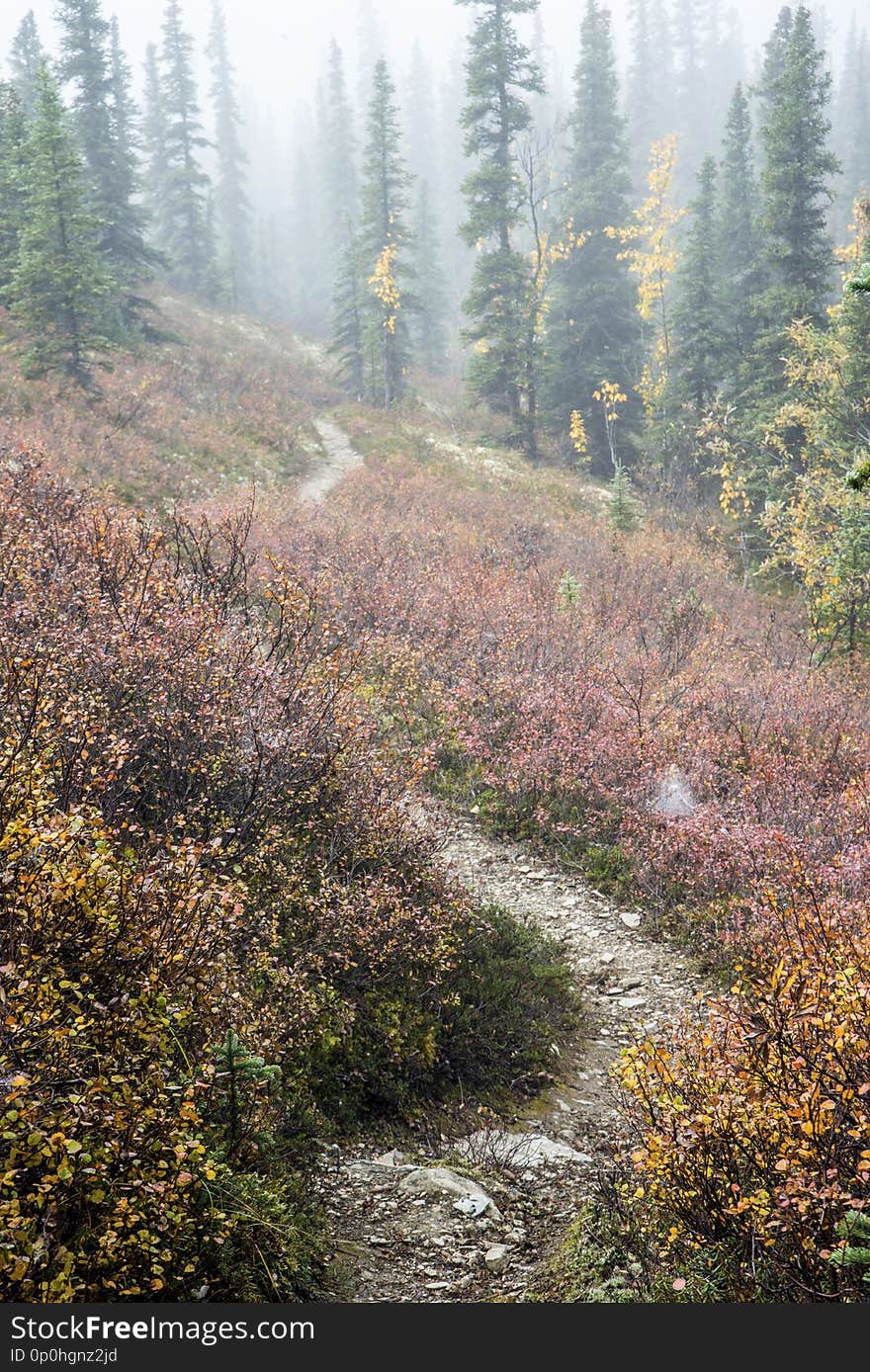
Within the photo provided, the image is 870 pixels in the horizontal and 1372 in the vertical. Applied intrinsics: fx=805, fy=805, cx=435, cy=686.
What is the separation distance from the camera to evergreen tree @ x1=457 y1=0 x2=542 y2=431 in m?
30.8

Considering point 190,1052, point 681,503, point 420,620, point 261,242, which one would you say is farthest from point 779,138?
point 261,242

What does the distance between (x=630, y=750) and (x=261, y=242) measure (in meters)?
71.0

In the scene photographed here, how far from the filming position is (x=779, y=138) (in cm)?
2467

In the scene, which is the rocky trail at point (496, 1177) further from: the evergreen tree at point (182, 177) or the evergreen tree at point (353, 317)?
the evergreen tree at point (182, 177)

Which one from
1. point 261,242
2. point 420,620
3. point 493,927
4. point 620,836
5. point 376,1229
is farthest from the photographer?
point 261,242

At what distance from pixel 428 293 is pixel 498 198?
2267 centimetres

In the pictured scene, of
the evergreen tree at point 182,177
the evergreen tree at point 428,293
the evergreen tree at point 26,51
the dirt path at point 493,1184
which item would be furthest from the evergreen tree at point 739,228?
the evergreen tree at point 26,51

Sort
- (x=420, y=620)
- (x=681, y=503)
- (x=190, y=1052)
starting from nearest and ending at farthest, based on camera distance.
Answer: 1. (x=190, y=1052)
2. (x=420, y=620)
3. (x=681, y=503)

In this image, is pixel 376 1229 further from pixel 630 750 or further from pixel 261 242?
pixel 261 242

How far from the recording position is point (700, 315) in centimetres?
2816

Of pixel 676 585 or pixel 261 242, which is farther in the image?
pixel 261 242

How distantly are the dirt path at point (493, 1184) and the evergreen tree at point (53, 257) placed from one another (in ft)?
62.8

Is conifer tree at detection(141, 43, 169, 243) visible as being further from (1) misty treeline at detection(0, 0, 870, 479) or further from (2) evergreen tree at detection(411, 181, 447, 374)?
(2) evergreen tree at detection(411, 181, 447, 374)

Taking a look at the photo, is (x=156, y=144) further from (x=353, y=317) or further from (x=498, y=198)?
(x=498, y=198)
